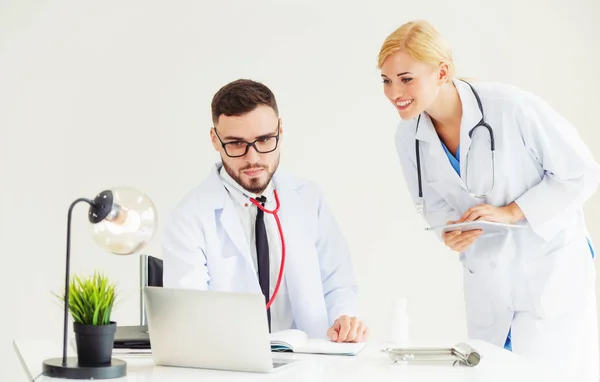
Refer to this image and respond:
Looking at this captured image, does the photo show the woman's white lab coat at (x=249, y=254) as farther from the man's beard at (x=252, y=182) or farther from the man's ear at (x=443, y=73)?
the man's ear at (x=443, y=73)

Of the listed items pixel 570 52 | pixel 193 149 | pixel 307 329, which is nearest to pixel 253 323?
pixel 307 329

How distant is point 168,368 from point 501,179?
1440mm

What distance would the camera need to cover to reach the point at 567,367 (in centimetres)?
258

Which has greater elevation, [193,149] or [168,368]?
[193,149]

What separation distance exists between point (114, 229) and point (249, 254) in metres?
0.89

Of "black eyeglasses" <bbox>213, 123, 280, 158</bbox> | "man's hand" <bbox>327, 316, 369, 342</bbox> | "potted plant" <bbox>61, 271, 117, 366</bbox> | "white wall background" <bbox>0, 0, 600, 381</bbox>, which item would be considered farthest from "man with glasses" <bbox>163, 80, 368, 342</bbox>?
"white wall background" <bbox>0, 0, 600, 381</bbox>

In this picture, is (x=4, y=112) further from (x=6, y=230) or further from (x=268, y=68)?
(x=268, y=68)

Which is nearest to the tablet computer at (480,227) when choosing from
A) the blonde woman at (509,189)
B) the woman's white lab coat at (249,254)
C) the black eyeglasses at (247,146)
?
the blonde woman at (509,189)

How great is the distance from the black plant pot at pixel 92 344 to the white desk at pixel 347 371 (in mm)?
70

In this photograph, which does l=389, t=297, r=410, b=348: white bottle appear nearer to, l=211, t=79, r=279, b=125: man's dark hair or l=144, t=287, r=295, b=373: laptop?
l=144, t=287, r=295, b=373: laptop

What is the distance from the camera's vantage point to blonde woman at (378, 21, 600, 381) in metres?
2.60

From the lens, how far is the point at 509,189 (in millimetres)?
2703

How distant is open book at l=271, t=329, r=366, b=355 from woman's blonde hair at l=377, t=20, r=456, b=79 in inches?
39.5

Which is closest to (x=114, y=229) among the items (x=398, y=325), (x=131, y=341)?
(x=131, y=341)
